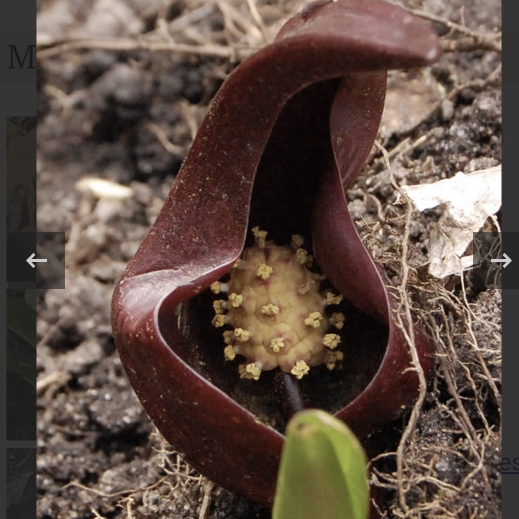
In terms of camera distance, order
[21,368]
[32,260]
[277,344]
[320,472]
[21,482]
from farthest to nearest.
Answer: [32,260] < [21,368] < [21,482] < [277,344] < [320,472]

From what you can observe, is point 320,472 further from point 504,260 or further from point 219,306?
point 504,260

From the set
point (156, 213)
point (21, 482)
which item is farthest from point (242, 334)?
point (156, 213)

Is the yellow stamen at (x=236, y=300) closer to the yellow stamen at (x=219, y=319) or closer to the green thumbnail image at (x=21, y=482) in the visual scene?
the yellow stamen at (x=219, y=319)

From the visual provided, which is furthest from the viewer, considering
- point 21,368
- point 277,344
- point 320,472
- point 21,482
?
point 21,368

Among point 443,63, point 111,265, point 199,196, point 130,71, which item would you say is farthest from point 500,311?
point 130,71

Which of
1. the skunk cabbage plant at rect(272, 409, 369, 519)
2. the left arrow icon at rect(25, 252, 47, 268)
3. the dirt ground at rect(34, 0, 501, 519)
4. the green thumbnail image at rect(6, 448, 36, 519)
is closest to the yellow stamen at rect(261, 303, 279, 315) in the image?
the dirt ground at rect(34, 0, 501, 519)

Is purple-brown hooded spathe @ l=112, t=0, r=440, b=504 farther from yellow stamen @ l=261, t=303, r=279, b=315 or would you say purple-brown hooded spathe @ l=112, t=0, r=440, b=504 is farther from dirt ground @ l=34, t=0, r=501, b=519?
dirt ground @ l=34, t=0, r=501, b=519

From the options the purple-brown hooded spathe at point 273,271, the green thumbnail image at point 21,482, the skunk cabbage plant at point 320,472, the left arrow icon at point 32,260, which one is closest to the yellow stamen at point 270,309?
the purple-brown hooded spathe at point 273,271
